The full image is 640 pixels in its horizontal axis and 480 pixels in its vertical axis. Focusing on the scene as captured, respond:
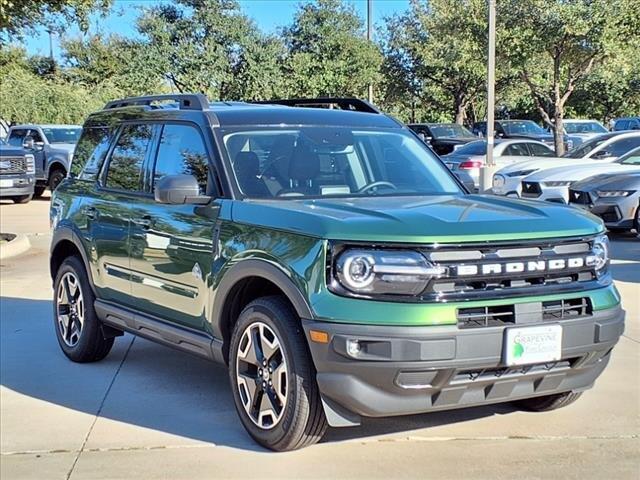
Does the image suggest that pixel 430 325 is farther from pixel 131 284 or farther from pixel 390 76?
pixel 390 76

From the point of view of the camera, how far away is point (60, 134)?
77.6 feet

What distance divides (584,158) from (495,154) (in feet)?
10.5

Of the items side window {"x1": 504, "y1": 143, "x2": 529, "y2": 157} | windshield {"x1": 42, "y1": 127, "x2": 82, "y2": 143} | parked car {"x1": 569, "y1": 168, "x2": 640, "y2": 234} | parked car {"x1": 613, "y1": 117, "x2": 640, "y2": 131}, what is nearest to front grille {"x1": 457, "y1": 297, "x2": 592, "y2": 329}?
parked car {"x1": 569, "y1": 168, "x2": 640, "y2": 234}

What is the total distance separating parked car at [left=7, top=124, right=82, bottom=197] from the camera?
22.5 metres

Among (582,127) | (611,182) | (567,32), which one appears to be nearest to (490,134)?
(567,32)

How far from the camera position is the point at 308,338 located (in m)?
4.06

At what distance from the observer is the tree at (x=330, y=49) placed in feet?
104

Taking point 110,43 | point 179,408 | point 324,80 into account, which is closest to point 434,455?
point 179,408

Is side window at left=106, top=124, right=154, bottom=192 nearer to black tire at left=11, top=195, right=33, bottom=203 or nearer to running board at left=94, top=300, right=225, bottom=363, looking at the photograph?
running board at left=94, top=300, right=225, bottom=363

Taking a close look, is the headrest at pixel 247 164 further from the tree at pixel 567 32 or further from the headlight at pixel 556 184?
the tree at pixel 567 32

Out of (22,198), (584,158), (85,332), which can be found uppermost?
(584,158)

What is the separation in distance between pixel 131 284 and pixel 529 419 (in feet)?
8.94

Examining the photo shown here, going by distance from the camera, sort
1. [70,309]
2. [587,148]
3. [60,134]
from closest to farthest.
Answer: [70,309] < [587,148] < [60,134]

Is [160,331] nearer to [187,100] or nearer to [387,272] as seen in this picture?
[187,100]
